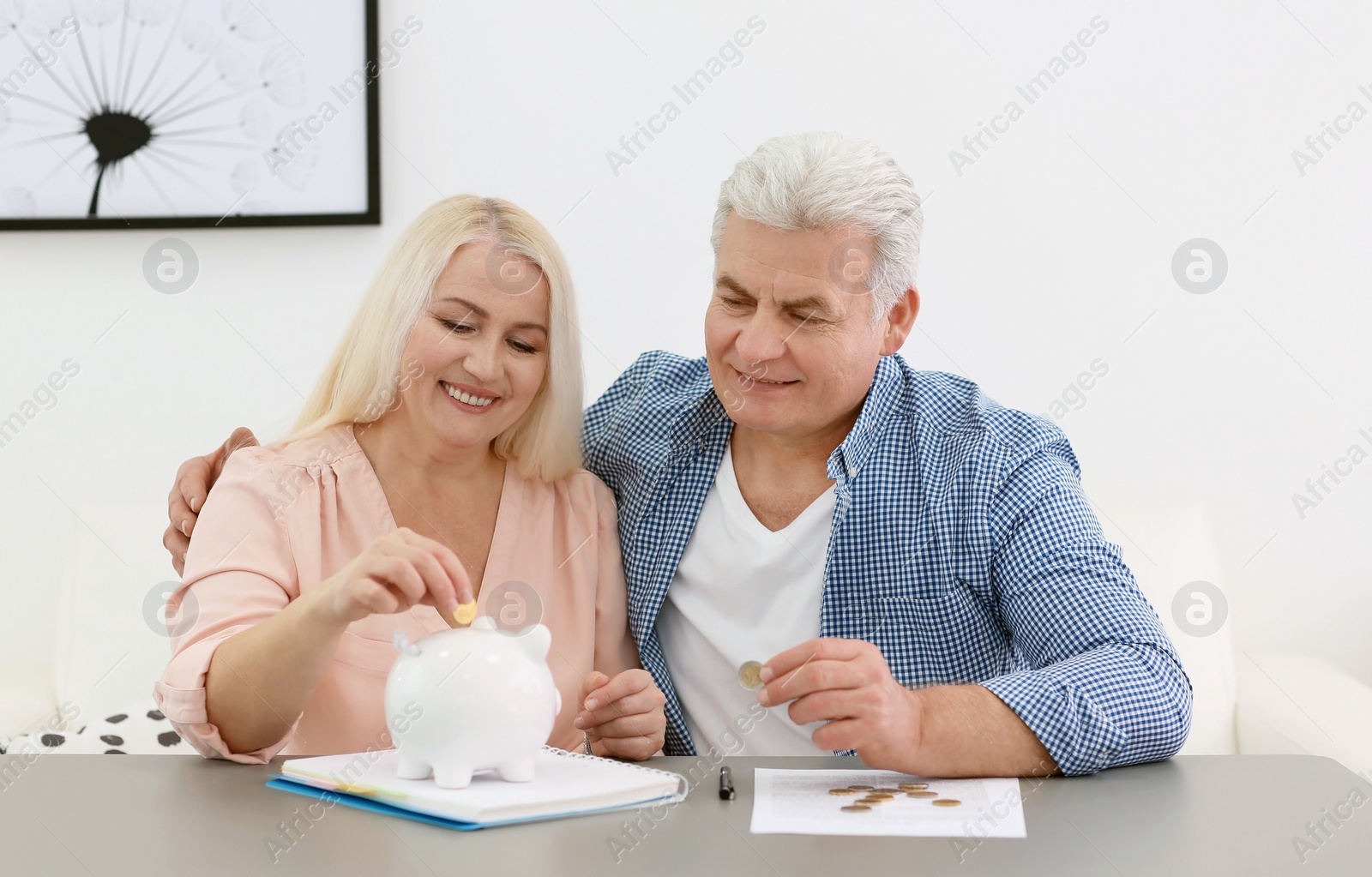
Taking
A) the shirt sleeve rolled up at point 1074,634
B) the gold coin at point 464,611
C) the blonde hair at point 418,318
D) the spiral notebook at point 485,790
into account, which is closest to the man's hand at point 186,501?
the blonde hair at point 418,318

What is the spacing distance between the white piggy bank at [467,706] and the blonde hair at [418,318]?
555 mm

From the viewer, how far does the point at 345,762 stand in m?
1.07

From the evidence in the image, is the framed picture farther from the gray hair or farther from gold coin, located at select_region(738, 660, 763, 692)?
gold coin, located at select_region(738, 660, 763, 692)

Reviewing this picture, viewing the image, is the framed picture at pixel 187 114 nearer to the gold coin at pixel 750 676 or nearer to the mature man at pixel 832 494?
the mature man at pixel 832 494

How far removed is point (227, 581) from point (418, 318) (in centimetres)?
39

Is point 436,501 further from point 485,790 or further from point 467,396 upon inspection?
point 485,790

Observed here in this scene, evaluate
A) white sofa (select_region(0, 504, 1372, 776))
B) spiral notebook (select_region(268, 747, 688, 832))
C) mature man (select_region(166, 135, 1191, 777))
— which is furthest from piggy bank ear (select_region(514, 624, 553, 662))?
white sofa (select_region(0, 504, 1372, 776))

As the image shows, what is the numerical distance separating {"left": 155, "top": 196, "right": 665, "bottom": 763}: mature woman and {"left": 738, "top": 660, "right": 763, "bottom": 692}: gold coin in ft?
0.57

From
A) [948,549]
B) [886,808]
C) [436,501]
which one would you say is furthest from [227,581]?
[948,549]

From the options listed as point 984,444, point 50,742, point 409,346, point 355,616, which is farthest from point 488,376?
point 50,742

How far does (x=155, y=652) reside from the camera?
2.00 metres

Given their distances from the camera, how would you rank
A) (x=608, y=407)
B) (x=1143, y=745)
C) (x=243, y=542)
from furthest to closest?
1. (x=608, y=407)
2. (x=243, y=542)
3. (x=1143, y=745)

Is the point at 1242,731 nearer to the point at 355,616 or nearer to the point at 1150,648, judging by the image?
the point at 1150,648

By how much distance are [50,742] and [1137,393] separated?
1.96 meters
